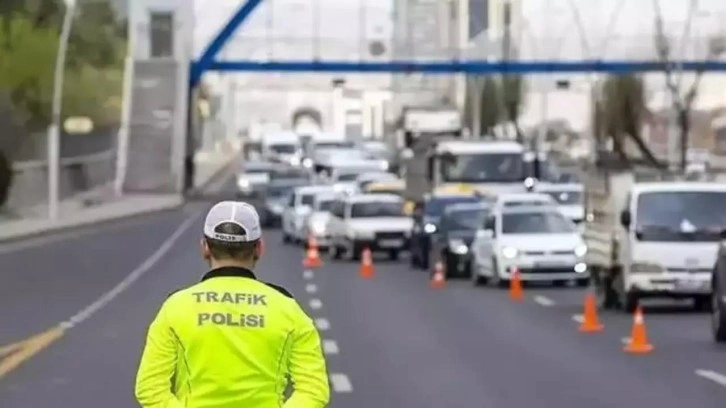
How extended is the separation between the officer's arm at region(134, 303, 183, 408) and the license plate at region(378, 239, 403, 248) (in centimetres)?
4477

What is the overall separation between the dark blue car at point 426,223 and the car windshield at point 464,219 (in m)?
0.38

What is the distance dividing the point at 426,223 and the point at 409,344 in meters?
21.6

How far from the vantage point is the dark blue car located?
45.4m

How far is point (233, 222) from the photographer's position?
267 inches

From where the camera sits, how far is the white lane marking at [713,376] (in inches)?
768

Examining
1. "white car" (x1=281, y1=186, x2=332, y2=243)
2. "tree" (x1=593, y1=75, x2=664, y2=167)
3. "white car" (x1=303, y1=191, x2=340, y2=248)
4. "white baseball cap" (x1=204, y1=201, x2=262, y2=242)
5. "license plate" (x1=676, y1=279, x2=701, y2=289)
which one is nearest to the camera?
"white baseball cap" (x1=204, y1=201, x2=262, y2=242)

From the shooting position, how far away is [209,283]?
6.73m

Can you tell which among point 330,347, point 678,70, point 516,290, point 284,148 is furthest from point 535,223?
point 284,148

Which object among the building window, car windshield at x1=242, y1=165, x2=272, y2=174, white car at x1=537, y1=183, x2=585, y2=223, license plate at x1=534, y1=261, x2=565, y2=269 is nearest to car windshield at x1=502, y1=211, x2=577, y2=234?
license plate at x1=534, y1=261, x2=565, y2=269

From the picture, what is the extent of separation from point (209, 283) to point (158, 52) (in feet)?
346

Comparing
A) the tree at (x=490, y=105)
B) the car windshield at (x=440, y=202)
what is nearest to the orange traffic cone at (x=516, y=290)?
the car windshield at (x=440, y=202)

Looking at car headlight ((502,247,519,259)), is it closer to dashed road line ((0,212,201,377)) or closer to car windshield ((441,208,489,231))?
car windshield ((441,208,489,231))

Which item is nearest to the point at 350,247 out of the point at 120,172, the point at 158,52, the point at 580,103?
the point at 120,172

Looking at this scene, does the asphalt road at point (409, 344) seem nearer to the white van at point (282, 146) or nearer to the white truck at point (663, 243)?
the white truck at point (663, 243)
